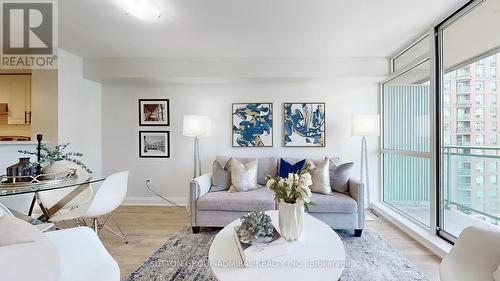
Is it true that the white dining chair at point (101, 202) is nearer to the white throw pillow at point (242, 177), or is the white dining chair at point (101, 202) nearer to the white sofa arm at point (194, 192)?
the white sofa arm at point (194, 192)

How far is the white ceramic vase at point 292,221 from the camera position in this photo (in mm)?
1780

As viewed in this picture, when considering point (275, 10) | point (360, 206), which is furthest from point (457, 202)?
point (275, 10)

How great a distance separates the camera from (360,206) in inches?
117

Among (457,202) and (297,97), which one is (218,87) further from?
(457,202)

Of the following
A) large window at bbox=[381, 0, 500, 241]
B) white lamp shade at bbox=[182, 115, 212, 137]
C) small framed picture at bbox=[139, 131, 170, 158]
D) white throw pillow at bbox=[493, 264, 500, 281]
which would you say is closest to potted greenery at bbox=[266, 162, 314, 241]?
white throw pillow at bbox=[493, 264, 500, 281]

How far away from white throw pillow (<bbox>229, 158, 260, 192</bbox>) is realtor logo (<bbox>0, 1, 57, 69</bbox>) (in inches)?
102

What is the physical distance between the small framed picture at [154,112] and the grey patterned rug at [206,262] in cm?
210

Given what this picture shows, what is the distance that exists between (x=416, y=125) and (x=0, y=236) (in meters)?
4.10

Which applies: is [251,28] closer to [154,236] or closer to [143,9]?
[143,9]

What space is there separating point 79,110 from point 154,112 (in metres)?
1.08

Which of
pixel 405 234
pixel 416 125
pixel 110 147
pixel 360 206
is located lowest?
pixel 405 234

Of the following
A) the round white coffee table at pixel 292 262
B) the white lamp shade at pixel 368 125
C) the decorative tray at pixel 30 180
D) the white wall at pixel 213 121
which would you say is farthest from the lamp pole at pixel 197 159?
the white lamp shade at pixel 368 125

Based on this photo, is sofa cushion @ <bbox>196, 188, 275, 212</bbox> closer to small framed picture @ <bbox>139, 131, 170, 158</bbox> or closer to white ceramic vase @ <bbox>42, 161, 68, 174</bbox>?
white ceramic vase @ <bbox>42, 161, 68, 174</bbox>

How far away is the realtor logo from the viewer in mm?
2395
